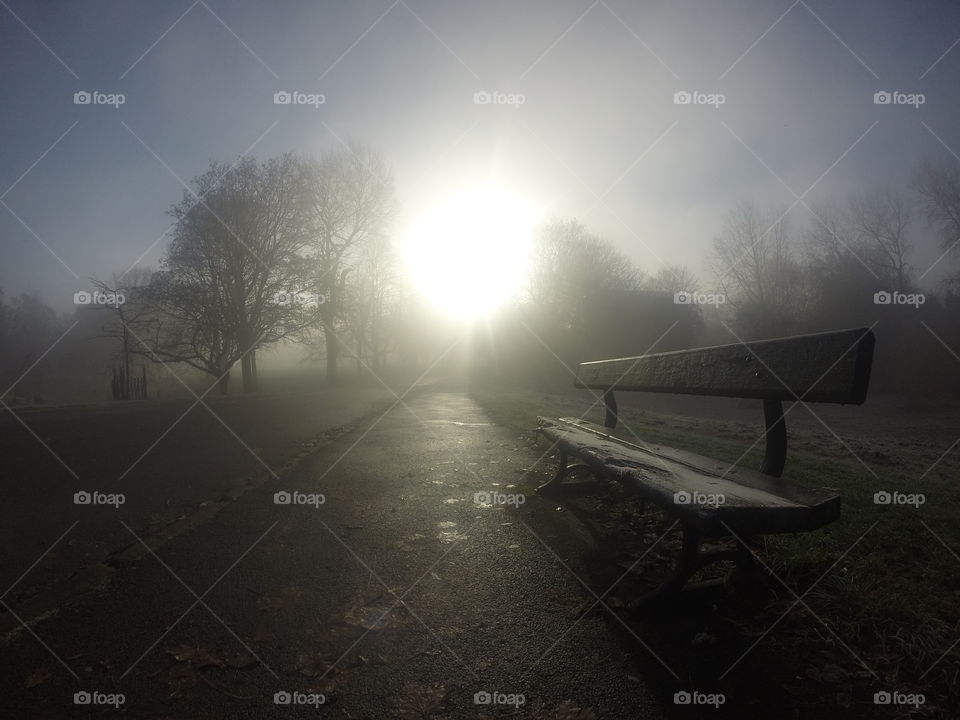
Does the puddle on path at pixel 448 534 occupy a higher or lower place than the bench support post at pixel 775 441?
lower

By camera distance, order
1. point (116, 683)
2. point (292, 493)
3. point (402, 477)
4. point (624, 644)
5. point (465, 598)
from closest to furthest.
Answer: point (116, 683) < point (624, 644) < point (465, 598) < point (292, 493) < point (402, 477)

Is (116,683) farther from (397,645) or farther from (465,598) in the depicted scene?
(465,598)

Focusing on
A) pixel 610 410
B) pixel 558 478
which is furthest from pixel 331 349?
pixel 558 478

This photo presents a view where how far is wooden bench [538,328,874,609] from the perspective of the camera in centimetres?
204

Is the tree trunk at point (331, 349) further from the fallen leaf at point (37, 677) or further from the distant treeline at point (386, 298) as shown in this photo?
the fallen leaf at point (37, 677)

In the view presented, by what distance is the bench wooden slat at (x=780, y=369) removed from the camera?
213 cm

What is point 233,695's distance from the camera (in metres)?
1.89

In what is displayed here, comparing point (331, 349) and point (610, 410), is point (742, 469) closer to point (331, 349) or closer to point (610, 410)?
point (610, 410)

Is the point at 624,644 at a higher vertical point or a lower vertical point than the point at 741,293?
lower

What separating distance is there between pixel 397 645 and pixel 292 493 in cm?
304

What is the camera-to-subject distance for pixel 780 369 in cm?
259

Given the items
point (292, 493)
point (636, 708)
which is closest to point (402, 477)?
point (292, 493)

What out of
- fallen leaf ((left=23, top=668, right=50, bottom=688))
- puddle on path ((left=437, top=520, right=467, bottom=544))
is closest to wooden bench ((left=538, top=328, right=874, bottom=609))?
puddle on path ((left=437, top=520, right=467, bottom=544))

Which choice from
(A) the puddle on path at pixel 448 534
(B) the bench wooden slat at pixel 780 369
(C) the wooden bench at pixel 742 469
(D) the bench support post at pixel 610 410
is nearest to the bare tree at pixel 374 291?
(D) the bench support post at pixel 610 410
